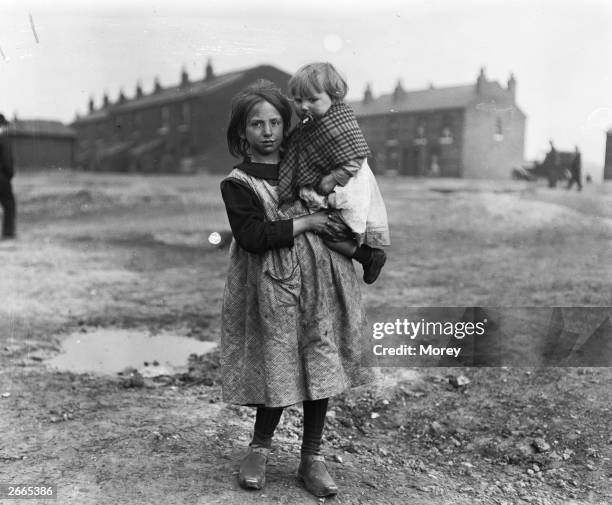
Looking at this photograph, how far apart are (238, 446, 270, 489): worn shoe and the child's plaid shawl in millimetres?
1015

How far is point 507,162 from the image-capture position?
13.2ft

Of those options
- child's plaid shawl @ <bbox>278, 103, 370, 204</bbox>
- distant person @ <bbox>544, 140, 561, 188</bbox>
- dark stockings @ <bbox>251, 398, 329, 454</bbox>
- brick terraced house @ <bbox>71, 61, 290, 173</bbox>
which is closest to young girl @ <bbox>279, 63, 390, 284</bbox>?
child's plaid shawl @ <bbox>278, 103, 370, 204</bbox>

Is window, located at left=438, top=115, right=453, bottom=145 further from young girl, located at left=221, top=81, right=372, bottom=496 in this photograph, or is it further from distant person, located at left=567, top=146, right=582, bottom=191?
young girl, located at left=221, top=81, right=372, bottom=496

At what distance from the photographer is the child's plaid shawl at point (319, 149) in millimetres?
2096

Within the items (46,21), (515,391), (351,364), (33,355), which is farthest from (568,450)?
(46,21)

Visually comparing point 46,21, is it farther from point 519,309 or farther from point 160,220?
point 519,309

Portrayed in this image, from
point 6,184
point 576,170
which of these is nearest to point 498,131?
point 576,170

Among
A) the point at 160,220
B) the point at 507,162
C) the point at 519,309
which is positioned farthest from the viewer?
the point at 160,220

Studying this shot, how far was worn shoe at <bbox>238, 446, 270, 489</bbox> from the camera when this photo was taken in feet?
7.54

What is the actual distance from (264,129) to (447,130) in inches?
90.0

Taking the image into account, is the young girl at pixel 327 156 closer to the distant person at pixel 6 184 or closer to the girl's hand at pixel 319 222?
the girl's hand at pixel 319 222

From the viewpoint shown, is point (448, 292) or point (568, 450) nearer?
point (568, 450)

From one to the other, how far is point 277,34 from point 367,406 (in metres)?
2.24

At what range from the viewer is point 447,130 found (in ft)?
13.4
